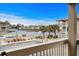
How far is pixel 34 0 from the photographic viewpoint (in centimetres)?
220

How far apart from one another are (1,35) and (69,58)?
35.4 inches

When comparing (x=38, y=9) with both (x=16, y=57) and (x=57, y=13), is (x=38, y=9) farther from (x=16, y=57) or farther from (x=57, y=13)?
(x=16, y=57)

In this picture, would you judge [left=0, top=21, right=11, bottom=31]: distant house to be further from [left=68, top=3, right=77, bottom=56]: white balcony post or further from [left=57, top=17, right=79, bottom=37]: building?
[left=68, top=3, right=77, bottom=56]: white balcony post

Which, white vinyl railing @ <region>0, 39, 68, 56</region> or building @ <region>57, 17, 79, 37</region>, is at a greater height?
building @ <region>57, 17, 79, 37</region>

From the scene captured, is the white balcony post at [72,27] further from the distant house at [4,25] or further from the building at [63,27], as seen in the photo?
the distant house at [4,25]

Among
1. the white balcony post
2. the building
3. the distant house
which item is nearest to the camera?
the distant house

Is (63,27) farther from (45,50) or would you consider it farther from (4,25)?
(4,25)

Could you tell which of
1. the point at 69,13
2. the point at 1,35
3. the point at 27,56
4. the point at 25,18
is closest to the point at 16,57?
the point at 27,56

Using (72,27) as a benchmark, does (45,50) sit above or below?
below

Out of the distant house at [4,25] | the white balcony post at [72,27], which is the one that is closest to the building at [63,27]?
the white balcony post at [72,27]

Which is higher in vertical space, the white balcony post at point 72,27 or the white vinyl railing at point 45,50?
the white balcony post at point 72,27

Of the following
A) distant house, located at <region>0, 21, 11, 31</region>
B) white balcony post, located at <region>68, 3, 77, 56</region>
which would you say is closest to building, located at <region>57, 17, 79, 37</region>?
white balcony post, located at <region>68, 3, 77, 56</region>

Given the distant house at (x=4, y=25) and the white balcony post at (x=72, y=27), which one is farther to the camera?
the white balcony post at (x=72, y=27)

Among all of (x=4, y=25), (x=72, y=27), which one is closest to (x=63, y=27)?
(x=72, y=27)
